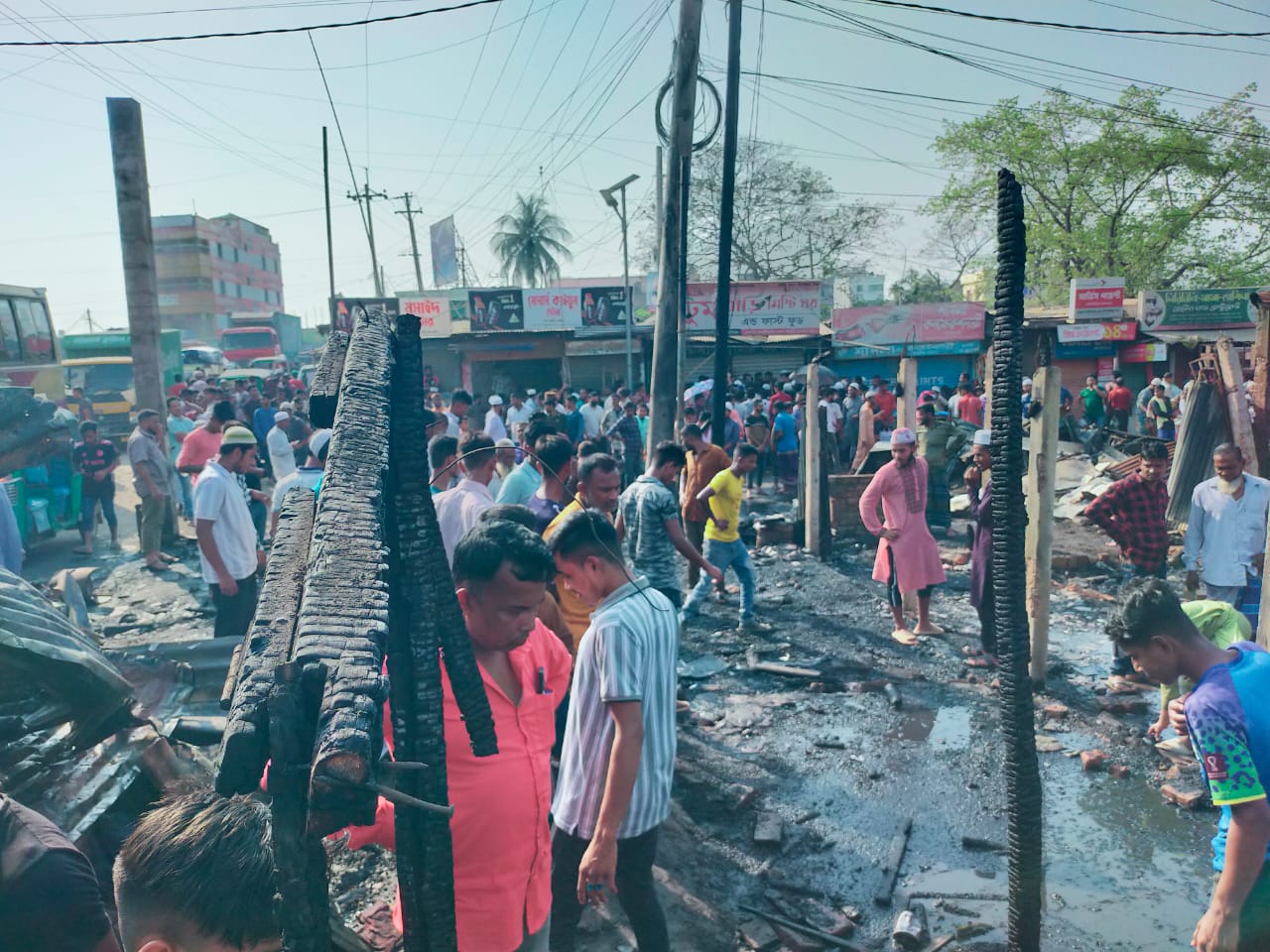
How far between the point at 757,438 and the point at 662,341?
4.74 m

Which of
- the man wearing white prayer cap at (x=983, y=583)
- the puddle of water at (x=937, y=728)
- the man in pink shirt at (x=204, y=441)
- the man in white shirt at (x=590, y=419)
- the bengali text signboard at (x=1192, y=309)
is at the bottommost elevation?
the puddle of water at (x=937, y=728)

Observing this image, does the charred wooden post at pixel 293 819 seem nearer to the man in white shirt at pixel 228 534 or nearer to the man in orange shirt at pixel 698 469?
the man in white shirt at pixel 228 534

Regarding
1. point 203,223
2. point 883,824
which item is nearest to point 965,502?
point 883,824

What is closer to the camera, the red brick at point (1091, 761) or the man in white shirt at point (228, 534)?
the red brick at point (1091, 761)

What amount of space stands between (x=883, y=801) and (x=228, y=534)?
14.6 feet

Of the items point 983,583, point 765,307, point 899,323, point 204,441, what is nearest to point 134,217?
point 204,441

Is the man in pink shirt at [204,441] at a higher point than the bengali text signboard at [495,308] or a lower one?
lower

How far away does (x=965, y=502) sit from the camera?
496 inches

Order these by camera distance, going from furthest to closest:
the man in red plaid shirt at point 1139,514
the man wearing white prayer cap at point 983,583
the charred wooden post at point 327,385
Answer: the man wearing white prayer cap at point 983,583 < the man in red plaid shirt at point 1139,514 < the charred wooden post at point 327,385

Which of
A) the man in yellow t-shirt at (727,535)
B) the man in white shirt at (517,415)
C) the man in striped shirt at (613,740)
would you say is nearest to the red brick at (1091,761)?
the man in yellow t-shirt at (727,535)

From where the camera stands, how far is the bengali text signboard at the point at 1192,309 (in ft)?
83.3

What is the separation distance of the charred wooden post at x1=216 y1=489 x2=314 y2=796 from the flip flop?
673 cm

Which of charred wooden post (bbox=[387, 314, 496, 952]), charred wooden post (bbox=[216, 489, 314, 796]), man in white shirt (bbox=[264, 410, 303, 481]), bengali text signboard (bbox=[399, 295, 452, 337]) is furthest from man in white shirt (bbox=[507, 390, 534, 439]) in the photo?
charred wooden post (bbox=[216, 489, 314, 796])

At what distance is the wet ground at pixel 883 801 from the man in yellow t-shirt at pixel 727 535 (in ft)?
1.00
